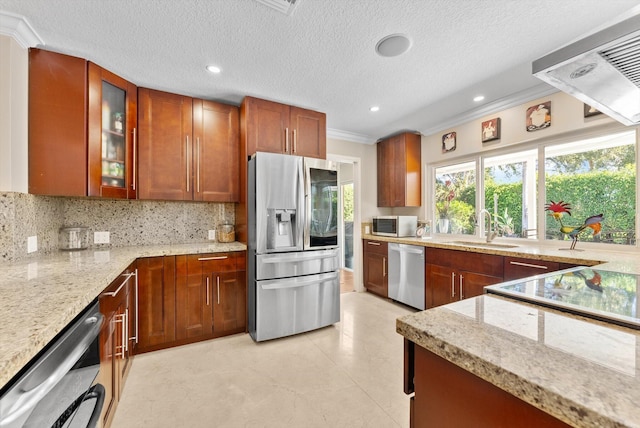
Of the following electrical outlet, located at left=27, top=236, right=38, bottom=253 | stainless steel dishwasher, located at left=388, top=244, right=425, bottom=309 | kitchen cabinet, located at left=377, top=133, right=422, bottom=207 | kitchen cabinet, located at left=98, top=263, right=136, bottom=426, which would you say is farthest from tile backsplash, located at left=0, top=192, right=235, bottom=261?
kitchen cabinet, located at left=377, top=133, right=422, bottom=207

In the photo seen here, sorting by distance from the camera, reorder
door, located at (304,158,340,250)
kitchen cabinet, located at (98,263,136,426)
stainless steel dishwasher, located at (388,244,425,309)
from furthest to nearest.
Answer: stainless steel dishwasher, located at (388,244,425,309) < door, located at (304,158,340,250) < kitchen cabinet, located at (98,263,136,426)

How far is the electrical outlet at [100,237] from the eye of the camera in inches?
97.4

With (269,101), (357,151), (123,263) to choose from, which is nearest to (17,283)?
(123,263)

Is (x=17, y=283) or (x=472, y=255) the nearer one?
(x=17, y=283)

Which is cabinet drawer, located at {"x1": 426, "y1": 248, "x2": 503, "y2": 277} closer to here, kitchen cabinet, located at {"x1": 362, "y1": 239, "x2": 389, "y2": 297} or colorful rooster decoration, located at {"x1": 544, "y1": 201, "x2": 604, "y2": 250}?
colorful rooster decoration, located at {"x1": 544, "y1": 201, "x2": 604, "y2": 250}

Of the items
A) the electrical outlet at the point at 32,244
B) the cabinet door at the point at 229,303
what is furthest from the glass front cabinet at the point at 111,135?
the cabinet door at the point at 229,303

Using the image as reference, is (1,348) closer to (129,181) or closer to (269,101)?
(129,181)

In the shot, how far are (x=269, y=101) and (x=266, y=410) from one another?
266cm

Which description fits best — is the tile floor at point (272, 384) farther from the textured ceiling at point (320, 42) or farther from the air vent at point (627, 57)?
the textured ceiling at point (320, 42)

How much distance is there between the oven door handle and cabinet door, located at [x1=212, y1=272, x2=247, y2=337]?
1456 millimetres

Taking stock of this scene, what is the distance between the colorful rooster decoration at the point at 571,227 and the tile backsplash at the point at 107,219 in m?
3.27

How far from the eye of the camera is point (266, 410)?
5.30 feet

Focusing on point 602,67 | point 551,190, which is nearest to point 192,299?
point 602,67

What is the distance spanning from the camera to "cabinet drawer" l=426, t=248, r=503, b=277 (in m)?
2.38
